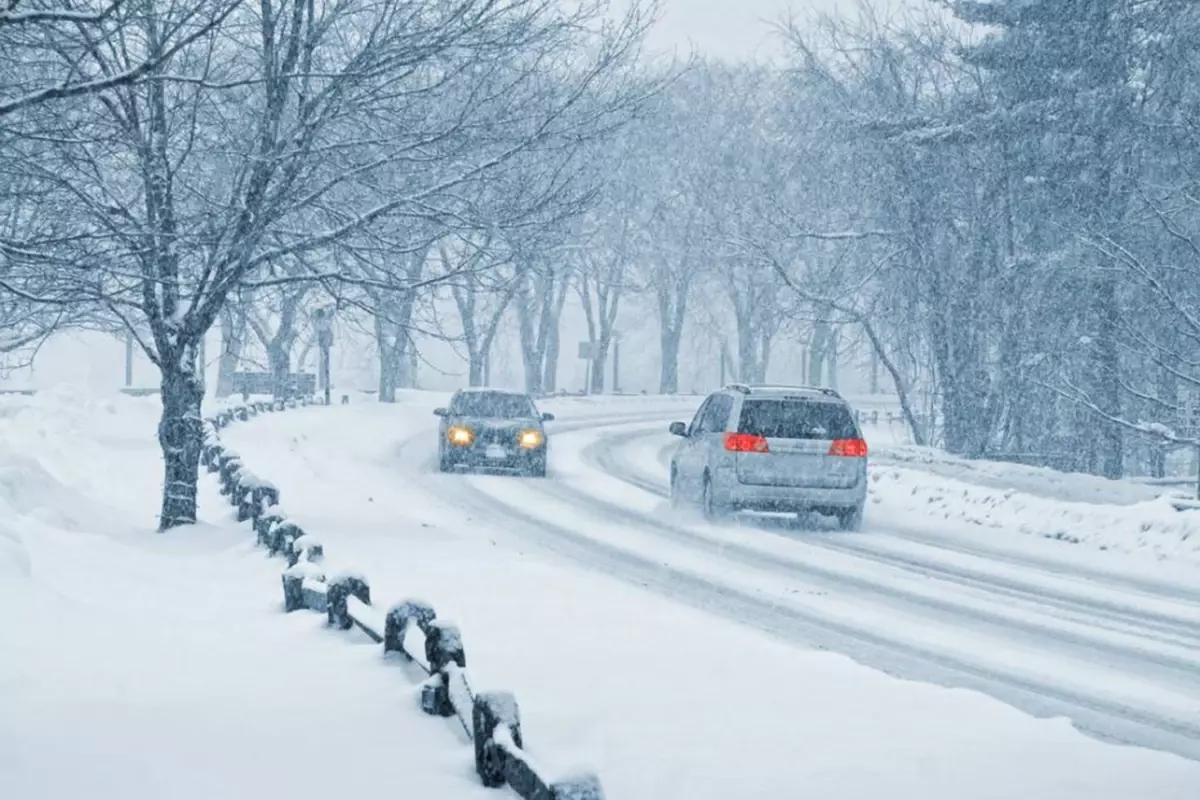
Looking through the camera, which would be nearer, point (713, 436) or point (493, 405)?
point (713, 436)

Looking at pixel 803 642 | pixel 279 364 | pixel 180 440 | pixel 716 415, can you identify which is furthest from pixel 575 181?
pixel 279 364

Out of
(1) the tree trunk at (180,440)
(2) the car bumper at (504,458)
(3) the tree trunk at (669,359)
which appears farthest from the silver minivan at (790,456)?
(3) the tree trunk at (669,359)

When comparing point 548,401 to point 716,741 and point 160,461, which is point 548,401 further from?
point 716,741

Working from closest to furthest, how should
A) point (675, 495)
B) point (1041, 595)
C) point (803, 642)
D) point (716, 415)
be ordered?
1. point (803, 642)
2. point (1041, 595)
3. point (716, 415)
4. point (675, 495)

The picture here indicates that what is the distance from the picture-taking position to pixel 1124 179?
79.7 feet

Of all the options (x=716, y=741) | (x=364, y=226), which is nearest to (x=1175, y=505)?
(x=364, y=226)

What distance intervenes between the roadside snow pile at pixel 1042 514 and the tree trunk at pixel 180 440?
33.7ft

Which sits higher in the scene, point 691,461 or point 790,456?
point 790,456

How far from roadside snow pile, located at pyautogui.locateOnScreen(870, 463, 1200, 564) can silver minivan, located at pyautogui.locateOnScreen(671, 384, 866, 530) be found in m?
2.01

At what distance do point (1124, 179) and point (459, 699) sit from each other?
21.4 meters

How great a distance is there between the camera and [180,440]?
1501cm

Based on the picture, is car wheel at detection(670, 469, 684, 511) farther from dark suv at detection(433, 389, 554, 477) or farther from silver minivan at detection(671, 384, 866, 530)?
dark suv at detection(433, 389, 554, 477)

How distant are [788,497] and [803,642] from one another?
8040mm

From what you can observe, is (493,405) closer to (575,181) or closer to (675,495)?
(575,181)
